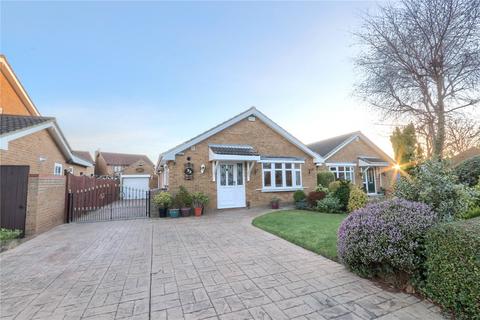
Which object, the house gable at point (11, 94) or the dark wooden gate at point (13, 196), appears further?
the house gable at point (11, 94)

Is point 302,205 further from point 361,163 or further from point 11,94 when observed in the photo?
point 11,94

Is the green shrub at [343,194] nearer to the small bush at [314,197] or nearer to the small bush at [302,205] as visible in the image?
the small bush at [314,197]

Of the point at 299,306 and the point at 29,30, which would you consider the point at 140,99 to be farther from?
the point at 299,306

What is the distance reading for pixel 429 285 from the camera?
2.83 meters

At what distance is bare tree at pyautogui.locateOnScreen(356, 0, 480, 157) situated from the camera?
7.60 metres

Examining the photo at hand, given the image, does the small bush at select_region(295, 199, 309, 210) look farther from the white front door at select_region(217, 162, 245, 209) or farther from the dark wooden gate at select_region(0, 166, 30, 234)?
the dark wooden gate at select_region(0, 166, 30, 234)

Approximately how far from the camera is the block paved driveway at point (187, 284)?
2.77 m

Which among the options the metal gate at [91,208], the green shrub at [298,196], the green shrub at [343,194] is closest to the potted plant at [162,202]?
the metal gate at [91,208]

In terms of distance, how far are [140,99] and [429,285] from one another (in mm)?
13910

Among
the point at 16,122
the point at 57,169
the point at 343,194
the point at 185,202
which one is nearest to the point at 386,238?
the point at 343,194

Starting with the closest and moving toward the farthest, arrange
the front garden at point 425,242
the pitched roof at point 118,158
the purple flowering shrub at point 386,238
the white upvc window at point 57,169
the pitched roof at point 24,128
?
the front garden at point 425,242, the purple flowering shrub at point 386,238, the pitched roof at point 24,128, the white upvc window at point 57,169, the pitched roof at point 118,158

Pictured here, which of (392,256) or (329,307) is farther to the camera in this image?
(392,256)

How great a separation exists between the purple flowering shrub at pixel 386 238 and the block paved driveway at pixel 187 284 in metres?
0.32

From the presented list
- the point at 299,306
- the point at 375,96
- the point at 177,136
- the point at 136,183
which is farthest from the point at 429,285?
the point at 136,183
